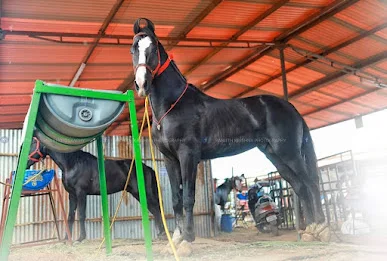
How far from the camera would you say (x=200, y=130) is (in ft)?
12.9

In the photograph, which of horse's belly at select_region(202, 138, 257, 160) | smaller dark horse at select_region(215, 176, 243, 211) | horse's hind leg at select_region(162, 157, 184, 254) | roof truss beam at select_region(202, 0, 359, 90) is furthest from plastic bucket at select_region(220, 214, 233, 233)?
horse's hind leg at select_region(162, 157, 184, 254)

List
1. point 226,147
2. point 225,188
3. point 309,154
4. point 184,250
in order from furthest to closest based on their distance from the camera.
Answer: point 225,188 < point 309,154 < point 226,147 < point 184,250

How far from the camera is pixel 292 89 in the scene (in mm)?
11305

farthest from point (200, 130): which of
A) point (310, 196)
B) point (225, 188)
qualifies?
point (225, 188)

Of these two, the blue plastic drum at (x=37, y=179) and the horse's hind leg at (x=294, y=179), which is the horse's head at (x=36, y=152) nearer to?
the blue plastic drum at (x=37, y=179)

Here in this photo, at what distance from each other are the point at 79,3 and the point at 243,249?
4.29m

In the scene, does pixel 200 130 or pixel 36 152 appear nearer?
pixel 200 130

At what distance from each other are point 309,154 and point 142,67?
260 cm

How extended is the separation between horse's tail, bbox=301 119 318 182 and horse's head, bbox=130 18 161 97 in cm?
225

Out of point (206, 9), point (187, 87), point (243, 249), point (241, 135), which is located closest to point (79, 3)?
point (206, 9)

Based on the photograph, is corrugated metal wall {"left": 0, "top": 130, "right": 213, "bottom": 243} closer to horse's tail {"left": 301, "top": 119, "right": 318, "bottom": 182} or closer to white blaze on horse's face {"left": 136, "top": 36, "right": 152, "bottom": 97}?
horse's tail {"left": 301, "top": 119, "right": 318, "bottom": 182}

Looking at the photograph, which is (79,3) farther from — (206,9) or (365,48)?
(365,48)

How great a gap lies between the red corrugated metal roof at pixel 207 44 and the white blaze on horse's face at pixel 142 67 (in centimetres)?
244

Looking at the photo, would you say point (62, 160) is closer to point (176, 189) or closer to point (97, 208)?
point (97, 208)
